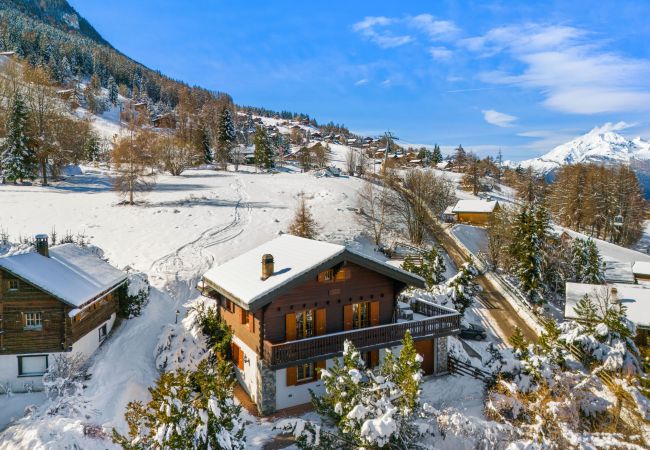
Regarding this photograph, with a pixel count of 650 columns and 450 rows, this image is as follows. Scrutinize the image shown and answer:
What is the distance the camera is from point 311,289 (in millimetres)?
20781

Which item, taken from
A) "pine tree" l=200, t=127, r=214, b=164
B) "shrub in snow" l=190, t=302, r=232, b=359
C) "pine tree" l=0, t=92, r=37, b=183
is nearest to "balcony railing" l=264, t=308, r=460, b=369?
"shrub in snow" l=190, t=302, r=232, b=359

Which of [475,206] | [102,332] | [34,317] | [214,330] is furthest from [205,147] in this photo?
[214,330]

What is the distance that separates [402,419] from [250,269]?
36.3ft

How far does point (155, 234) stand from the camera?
43.7 metres

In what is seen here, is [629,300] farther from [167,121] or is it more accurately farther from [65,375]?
[167,121]

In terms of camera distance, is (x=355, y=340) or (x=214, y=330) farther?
(x=214, y=330)

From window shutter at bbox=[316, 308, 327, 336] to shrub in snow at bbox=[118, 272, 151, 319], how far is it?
15.5m

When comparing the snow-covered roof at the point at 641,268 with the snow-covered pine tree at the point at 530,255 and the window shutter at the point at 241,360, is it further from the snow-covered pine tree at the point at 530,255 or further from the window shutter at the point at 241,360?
the window shutter at the point at 241,360

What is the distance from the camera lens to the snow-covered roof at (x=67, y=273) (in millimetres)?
22016

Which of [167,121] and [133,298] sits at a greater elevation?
[167,121]

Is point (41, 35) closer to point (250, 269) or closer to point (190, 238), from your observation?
point (190, 238)

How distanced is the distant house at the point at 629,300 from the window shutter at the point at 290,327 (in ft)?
85.6

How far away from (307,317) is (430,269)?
70.6 feet

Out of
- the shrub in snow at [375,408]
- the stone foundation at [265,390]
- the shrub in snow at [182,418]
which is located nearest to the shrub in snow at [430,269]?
the stone foundation at [265,390]
